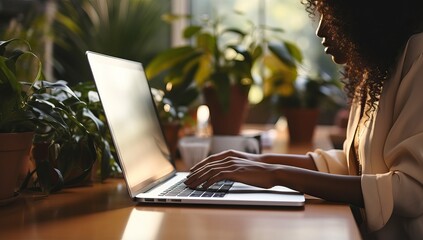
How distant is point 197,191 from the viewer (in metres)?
1.07

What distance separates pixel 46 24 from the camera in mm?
3961

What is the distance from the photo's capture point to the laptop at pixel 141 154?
1003 millimetres

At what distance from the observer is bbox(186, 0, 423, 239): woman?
972mm

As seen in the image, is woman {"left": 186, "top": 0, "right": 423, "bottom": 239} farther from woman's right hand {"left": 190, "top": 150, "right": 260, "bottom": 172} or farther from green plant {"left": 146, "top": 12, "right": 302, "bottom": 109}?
green plant {"left": 146, "top": 12, "right": 302, "bottom": 109}

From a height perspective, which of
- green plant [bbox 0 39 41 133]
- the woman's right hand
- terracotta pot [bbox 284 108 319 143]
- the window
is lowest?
terracotta pot [bbox 284 108 319 143]

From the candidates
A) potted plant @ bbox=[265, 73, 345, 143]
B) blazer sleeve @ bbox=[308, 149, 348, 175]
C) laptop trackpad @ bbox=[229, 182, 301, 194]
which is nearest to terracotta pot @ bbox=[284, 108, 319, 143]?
potted plant @ bbox=[265, 73, 345, 143]

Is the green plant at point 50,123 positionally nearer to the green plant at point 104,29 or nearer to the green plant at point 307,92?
the green plant at point 307,92

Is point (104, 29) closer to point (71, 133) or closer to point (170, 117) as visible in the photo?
point (170, 117)

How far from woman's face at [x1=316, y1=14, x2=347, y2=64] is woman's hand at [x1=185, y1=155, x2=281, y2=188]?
351 mm

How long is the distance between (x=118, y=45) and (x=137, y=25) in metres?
0.22

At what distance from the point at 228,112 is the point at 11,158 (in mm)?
1059

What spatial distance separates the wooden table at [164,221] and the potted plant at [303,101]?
54.1 inches

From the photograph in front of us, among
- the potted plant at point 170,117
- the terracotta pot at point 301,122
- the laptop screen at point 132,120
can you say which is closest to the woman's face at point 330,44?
the laptop screen at point 132,120

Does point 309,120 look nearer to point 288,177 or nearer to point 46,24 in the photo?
point 288,177
